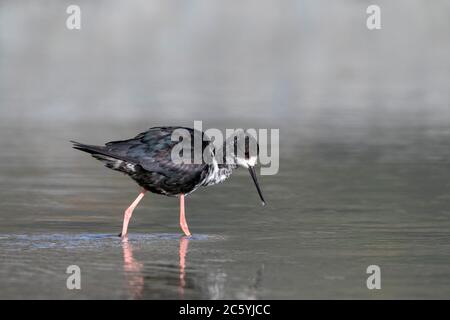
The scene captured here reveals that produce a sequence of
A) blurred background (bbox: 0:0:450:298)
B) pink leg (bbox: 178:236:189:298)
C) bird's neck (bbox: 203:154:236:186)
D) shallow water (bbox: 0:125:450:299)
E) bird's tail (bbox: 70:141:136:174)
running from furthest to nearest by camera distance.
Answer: bird's neck (bbox: 203:154:236:186)
bird's tail (bbox: 70:141:136:174)
blurred background (bbox: 0:0:450:298)
shallow water (bbox: 0:125:450:299)
pink leg (bbox: 178:236:189:298)

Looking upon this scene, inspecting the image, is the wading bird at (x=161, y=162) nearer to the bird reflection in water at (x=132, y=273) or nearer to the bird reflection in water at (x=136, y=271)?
the bird reflection in water at (x=136, y=271)

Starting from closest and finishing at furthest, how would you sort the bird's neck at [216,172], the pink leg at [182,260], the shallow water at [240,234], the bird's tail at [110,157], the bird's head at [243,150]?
the pink leg at [182,260] → the shallow water at [240,234] → the bird's tail at [110,157] → the bird's neck at [216,172] → the bird's head at [243,150]

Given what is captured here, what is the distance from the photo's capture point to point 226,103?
1265 inches

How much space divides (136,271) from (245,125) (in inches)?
592

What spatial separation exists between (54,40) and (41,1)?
155 cm

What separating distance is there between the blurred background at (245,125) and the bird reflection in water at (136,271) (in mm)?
70

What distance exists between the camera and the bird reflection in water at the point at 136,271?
35.3 feet

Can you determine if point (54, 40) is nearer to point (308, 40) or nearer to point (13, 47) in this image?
point (13, 47)

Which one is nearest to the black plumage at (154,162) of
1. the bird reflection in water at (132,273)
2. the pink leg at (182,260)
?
the pink leg at (182,260)

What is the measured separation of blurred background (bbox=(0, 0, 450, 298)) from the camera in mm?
11945

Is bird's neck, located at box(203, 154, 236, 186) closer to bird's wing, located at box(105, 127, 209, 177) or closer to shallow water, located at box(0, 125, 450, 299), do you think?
bird's wing, located at box(105, 127, 209, 177)

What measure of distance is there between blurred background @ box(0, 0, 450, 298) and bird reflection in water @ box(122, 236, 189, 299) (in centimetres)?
7

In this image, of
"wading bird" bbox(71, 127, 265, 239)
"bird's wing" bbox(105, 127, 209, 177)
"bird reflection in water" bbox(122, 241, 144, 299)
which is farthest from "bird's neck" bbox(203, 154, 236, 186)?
"bird reflection in water" bbox(122, 241, 144, 299)
